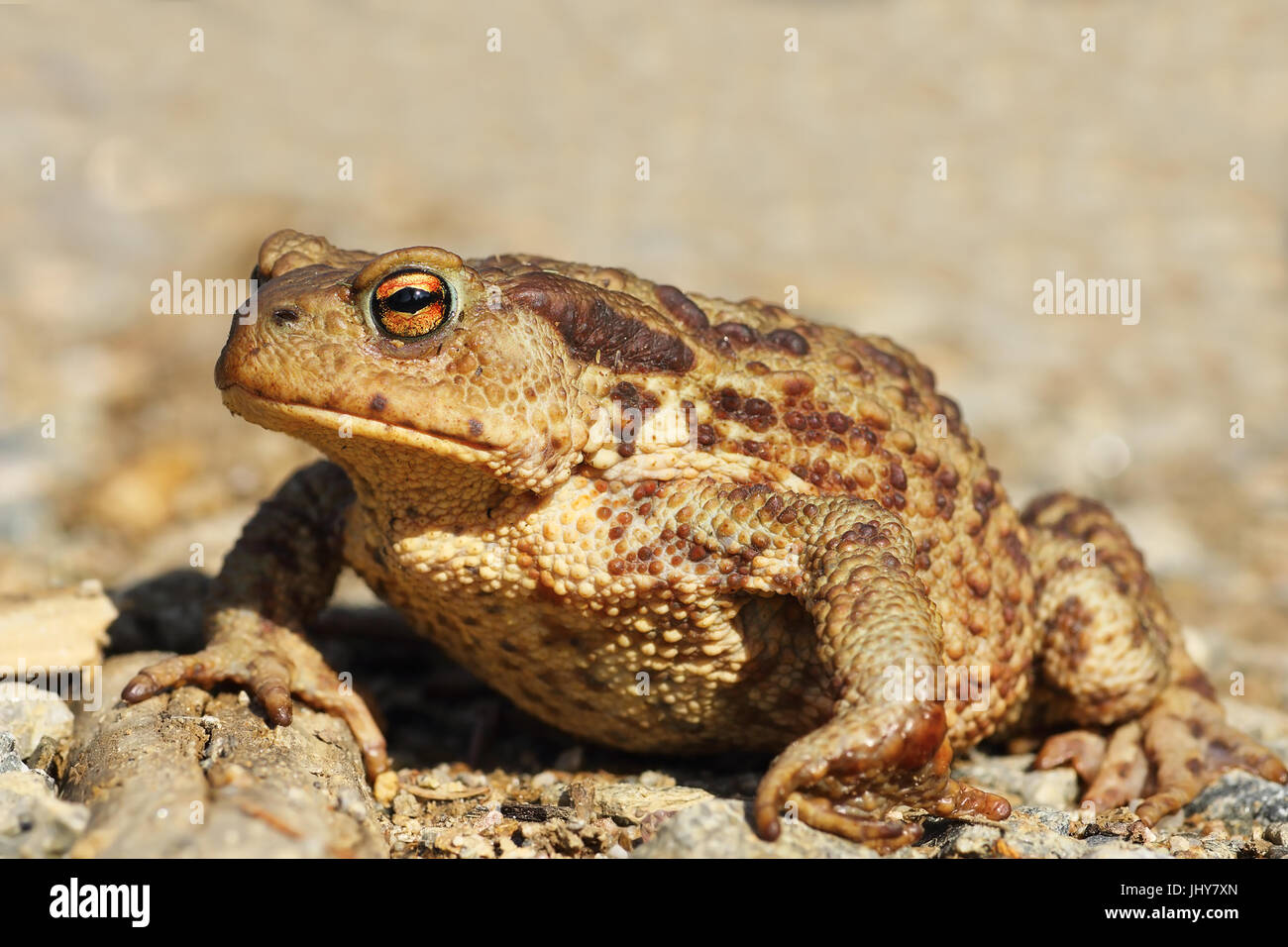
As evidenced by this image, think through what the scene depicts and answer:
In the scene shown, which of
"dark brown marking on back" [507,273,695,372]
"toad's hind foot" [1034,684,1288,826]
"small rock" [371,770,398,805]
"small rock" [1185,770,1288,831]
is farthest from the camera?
"toad's hind foot" [1034,684,1288,826]

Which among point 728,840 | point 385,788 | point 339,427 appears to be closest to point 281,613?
point 385,788

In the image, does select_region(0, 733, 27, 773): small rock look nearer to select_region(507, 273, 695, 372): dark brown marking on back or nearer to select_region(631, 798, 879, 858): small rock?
select_region(631, 798, 879, 858): small rock

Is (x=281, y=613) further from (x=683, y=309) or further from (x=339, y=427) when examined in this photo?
(x=683, y=309)

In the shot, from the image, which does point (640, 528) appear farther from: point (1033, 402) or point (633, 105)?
point (633, 105)

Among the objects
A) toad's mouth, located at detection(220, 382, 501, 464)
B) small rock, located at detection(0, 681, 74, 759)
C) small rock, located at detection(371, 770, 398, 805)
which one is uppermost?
toad's mouth, located at detection(220, 382, 501, 464)

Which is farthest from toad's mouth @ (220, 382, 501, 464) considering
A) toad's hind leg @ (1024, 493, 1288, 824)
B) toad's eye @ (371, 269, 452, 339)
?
toad's hind leg @ (1024, 493, 1288, 824)
